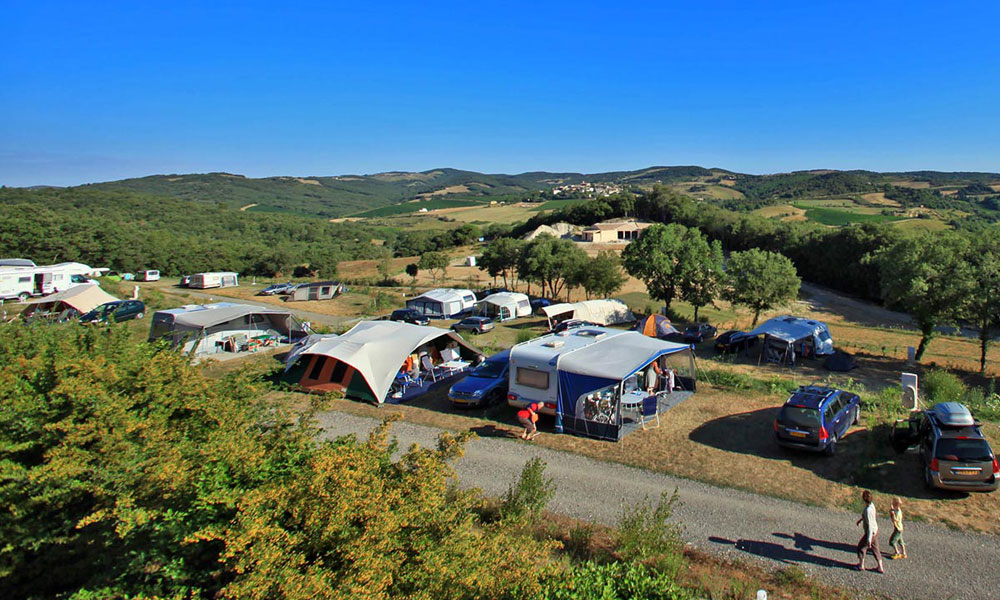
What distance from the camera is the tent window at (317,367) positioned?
52.8 feet

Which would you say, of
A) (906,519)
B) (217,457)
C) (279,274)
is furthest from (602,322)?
(279,274)

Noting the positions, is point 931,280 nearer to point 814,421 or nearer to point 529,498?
point 814,421

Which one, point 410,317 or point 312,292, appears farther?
point 312,292

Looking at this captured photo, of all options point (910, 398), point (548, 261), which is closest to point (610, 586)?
point (910, 398)

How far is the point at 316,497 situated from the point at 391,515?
2.21ft

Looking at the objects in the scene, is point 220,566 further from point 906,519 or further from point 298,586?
point 906,519

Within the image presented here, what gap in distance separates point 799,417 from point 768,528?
127 inches

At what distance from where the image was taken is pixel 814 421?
1089cm

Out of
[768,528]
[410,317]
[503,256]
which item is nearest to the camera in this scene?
[768,528]

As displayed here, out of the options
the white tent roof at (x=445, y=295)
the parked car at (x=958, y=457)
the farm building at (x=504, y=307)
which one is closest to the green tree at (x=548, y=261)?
the farm building at (x=504, y=307)

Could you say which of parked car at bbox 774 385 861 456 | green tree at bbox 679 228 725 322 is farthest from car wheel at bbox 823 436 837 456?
green tree at bbox 679 228 725 322

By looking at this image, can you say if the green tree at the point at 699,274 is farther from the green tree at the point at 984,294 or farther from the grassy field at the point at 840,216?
the grassy field at the point at 840,216

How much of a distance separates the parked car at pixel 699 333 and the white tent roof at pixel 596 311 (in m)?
4.54

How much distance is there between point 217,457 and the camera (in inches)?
226
